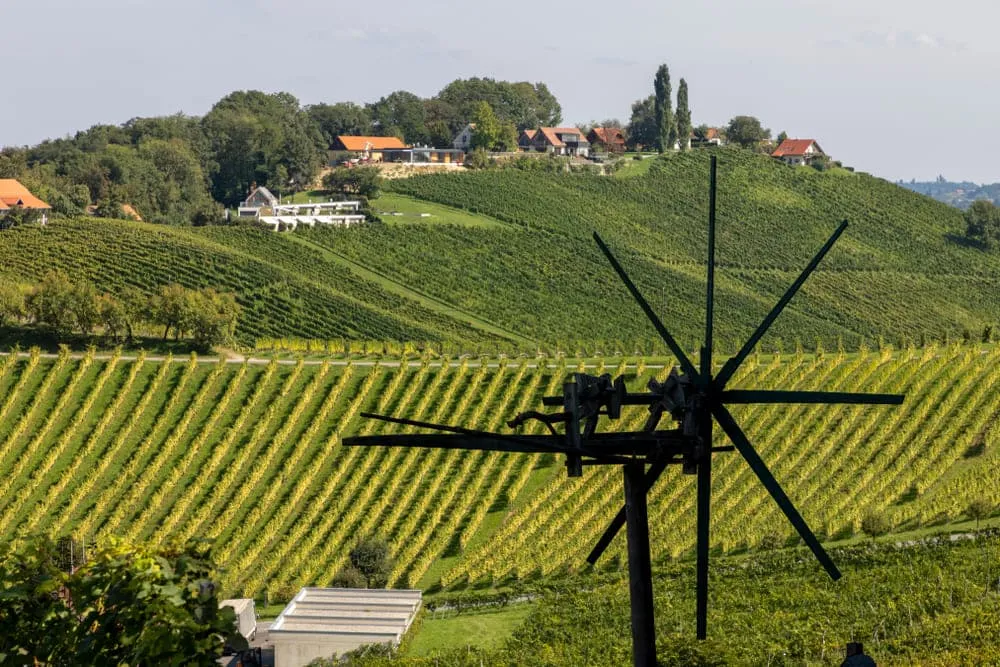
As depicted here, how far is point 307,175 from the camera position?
110 meters

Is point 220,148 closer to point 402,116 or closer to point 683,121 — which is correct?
point 402,116

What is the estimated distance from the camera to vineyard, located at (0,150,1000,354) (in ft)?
231

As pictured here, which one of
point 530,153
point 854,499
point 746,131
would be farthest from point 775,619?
point 746,131

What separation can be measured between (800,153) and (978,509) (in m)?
92.7

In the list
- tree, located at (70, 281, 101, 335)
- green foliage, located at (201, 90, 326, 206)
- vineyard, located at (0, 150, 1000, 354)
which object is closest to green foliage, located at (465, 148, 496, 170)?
vineyard, located at (0, 150, 1000, 354)

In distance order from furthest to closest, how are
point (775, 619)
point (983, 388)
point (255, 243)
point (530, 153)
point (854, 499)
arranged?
point (530, 153) → point (255, 243) → point (983, 388) → point (854, 499) → point (775, 619)

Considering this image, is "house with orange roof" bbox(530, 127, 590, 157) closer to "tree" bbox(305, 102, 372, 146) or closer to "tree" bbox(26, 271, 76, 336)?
"tree" bbox(305, 102, 372, 146)

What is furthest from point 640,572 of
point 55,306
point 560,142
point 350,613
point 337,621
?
point 560,142

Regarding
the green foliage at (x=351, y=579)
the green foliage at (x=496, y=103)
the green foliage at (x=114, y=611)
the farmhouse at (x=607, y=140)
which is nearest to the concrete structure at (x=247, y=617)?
the green foliage at (x=351, y=579)

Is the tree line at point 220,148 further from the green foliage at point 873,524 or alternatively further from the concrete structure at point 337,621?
the green foliage at point 873,524

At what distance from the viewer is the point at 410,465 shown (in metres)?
43.5

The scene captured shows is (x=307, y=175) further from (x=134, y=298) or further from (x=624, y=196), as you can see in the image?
(x=134, y=298)

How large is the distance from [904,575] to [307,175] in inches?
3390

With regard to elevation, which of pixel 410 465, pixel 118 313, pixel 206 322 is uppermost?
pixel 118 313
